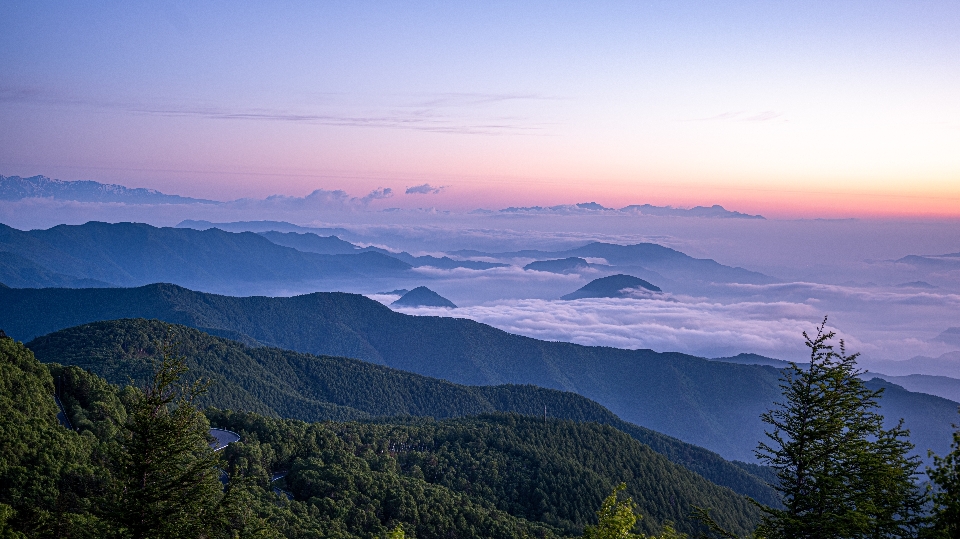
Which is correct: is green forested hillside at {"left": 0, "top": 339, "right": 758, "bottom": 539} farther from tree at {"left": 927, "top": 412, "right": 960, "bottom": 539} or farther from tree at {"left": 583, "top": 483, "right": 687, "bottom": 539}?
tree at {"left": 927, "top": 412, "right": 960, "bottom": 539}

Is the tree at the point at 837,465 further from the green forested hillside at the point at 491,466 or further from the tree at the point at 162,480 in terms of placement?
the green forested hillside at the point at 491,466

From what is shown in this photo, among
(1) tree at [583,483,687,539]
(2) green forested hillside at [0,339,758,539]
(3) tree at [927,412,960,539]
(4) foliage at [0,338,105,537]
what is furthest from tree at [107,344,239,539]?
(3) tree at [927,412,960,539]

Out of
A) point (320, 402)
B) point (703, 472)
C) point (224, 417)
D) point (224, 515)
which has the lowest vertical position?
point (703, 472)

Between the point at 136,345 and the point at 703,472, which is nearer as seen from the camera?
the point at 136,345

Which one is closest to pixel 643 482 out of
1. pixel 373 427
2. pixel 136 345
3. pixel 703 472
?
pixel 373 427

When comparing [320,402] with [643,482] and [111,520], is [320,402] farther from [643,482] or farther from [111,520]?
[111,520]

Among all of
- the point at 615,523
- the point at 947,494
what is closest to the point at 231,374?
the point at 615,523

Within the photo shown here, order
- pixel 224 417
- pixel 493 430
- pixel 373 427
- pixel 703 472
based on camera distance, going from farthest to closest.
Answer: pixel 703 472
pixel 493 430
pixel 373 427
pixel 224 417
